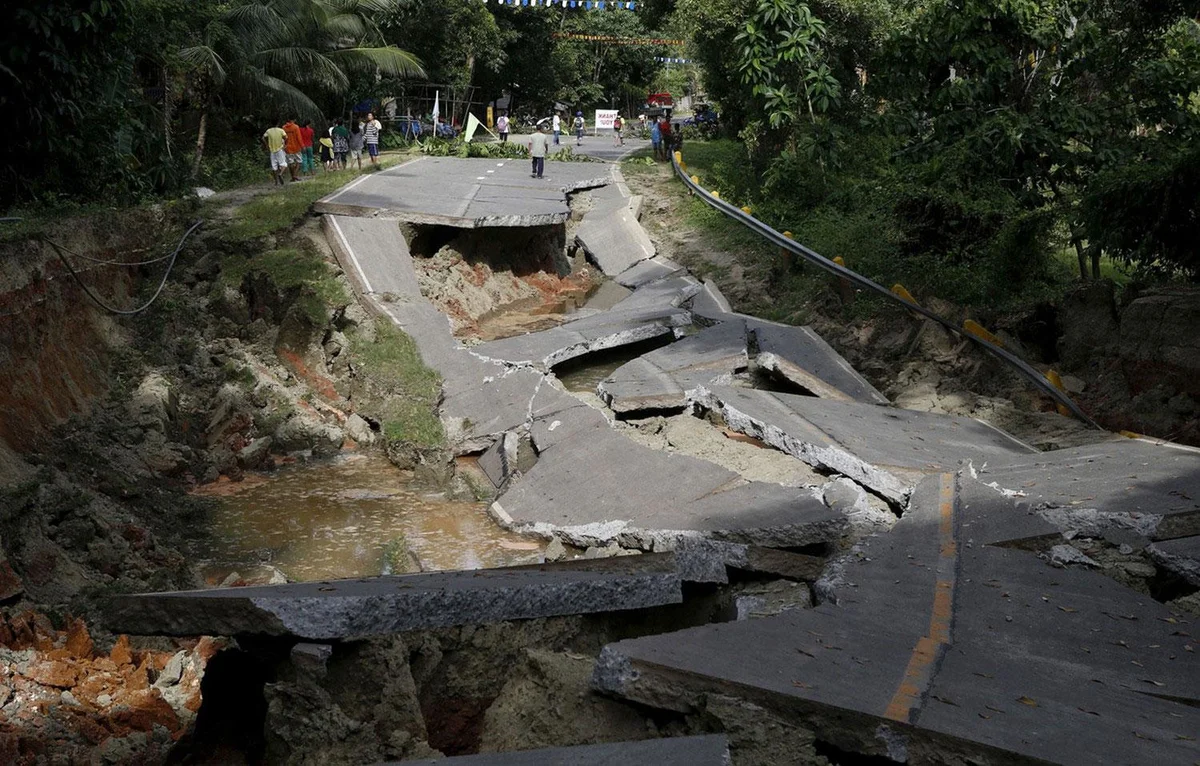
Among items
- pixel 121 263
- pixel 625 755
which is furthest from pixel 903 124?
pixel 625 755

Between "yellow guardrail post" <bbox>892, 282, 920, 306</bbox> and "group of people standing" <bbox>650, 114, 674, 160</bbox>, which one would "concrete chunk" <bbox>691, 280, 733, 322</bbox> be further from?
"group of people standing" <bbox>650, 114, 674, 160</bbox>

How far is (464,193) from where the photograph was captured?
2044 cm

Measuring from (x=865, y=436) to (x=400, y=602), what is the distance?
18.1 ft

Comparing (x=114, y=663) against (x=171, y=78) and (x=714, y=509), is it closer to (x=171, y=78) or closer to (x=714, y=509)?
(x=714, y=509)

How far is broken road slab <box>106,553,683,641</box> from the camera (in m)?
4.39

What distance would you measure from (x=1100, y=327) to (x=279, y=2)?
836 inches

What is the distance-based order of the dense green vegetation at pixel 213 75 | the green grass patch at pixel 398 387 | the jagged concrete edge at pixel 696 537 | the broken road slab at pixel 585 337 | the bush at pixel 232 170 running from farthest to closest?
the bush at pixel 232 170
the broken road slab at pixel 585 337
the dense green vegetation at pixel 213 75
the green grass patch at pixel 398 387
the jagged concrete edge at pixel 696 537

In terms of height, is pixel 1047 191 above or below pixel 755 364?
above

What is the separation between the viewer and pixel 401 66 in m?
31.0

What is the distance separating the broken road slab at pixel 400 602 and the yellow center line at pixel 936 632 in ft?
Answer: 3.90

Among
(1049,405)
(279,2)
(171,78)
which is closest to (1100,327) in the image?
(1049,405)

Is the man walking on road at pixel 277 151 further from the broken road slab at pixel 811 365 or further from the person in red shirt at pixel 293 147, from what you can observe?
the broken road slab at pixel 811 365

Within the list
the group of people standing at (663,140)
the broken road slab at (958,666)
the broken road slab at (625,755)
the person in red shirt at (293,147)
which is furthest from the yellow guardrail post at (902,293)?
the group of people standing at (663,140)

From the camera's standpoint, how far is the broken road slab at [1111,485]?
6.67 m
